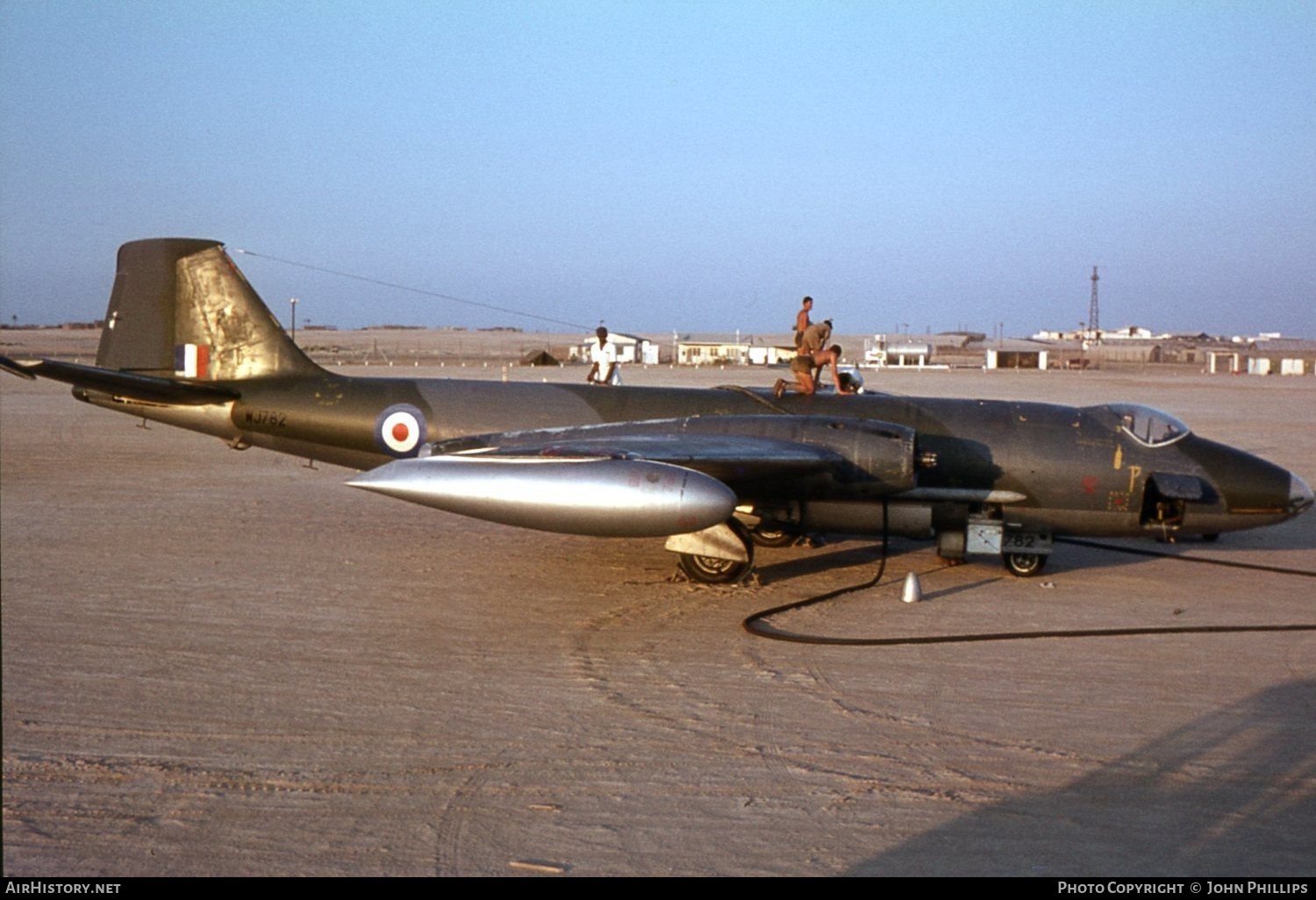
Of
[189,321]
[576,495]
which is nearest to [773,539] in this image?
[576,495]

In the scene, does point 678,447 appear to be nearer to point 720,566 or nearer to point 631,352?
point 720,566

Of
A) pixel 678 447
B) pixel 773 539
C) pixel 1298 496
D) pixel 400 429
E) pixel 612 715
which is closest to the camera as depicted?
pixel 612 715

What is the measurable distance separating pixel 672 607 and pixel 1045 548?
4.37m

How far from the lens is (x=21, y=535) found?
13117mm

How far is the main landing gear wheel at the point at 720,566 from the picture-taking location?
11.9 m

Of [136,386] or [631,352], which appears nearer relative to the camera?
[136,386]

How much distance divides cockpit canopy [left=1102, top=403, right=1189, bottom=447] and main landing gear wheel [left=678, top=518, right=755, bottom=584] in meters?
4.34

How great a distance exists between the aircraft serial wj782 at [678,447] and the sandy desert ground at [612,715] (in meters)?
0.87

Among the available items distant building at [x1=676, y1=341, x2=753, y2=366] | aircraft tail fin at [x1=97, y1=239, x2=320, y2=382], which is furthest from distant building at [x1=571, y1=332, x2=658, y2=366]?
aircraft tail fin at [x1=97, y1=239, x2=320, y2=382]

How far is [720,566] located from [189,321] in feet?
23.9

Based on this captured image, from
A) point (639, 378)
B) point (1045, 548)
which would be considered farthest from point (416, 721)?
point (639, 378)

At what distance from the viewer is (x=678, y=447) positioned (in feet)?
36.9

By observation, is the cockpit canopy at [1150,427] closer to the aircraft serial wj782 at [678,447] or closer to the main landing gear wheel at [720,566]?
the aircraft serial wj782 at [678,447]

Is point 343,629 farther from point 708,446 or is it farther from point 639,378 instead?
point 639,378
